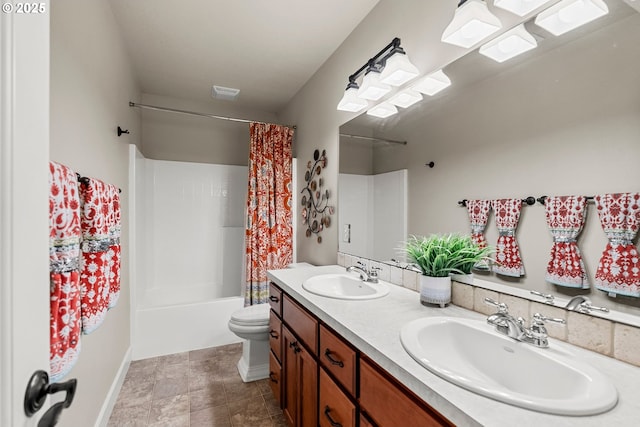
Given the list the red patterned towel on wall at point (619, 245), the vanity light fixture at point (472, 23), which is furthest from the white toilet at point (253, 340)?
the vanity light fixture at point (472, 23)

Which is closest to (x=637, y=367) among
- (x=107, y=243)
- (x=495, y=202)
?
(x=495, y=202)

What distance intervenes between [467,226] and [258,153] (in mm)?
2240

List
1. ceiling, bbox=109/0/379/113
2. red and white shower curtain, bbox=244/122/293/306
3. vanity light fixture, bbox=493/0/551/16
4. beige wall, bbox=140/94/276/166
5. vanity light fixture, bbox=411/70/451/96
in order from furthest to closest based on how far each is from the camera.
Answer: beige wall, bbox=140/94/276/166, red and white shower curtain, bbox=244/122/293/306, ceiling, bbox=109/0/379/113, vanity light fixture, bbox=411/70/451/96, vanity light fixture, bbox=493/0/551/16

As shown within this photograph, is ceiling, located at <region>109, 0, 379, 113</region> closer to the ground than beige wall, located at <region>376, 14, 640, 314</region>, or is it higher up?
higher up

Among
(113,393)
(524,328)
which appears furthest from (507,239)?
(113,393)

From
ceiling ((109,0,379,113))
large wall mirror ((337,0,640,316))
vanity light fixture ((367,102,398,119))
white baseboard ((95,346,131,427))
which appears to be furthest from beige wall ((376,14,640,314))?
white baseboard ((95,346,131,427))

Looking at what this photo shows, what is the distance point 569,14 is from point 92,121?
6.82ft

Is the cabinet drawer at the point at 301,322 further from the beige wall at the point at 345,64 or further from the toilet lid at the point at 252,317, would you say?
the beige wall at the point at 345,64

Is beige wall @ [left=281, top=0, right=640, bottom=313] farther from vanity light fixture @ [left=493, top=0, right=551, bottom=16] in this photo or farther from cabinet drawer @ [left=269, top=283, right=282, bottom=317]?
cabinet drawer @ [left=269, top=283, right=282, bottom=317]

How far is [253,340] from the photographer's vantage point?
2213 millimetres

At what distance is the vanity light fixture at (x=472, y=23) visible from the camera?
114 cm

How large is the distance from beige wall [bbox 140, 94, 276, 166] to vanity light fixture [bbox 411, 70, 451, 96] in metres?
2.52

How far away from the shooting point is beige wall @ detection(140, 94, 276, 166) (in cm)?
326

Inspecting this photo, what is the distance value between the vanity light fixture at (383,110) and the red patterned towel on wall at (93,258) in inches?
60.2
